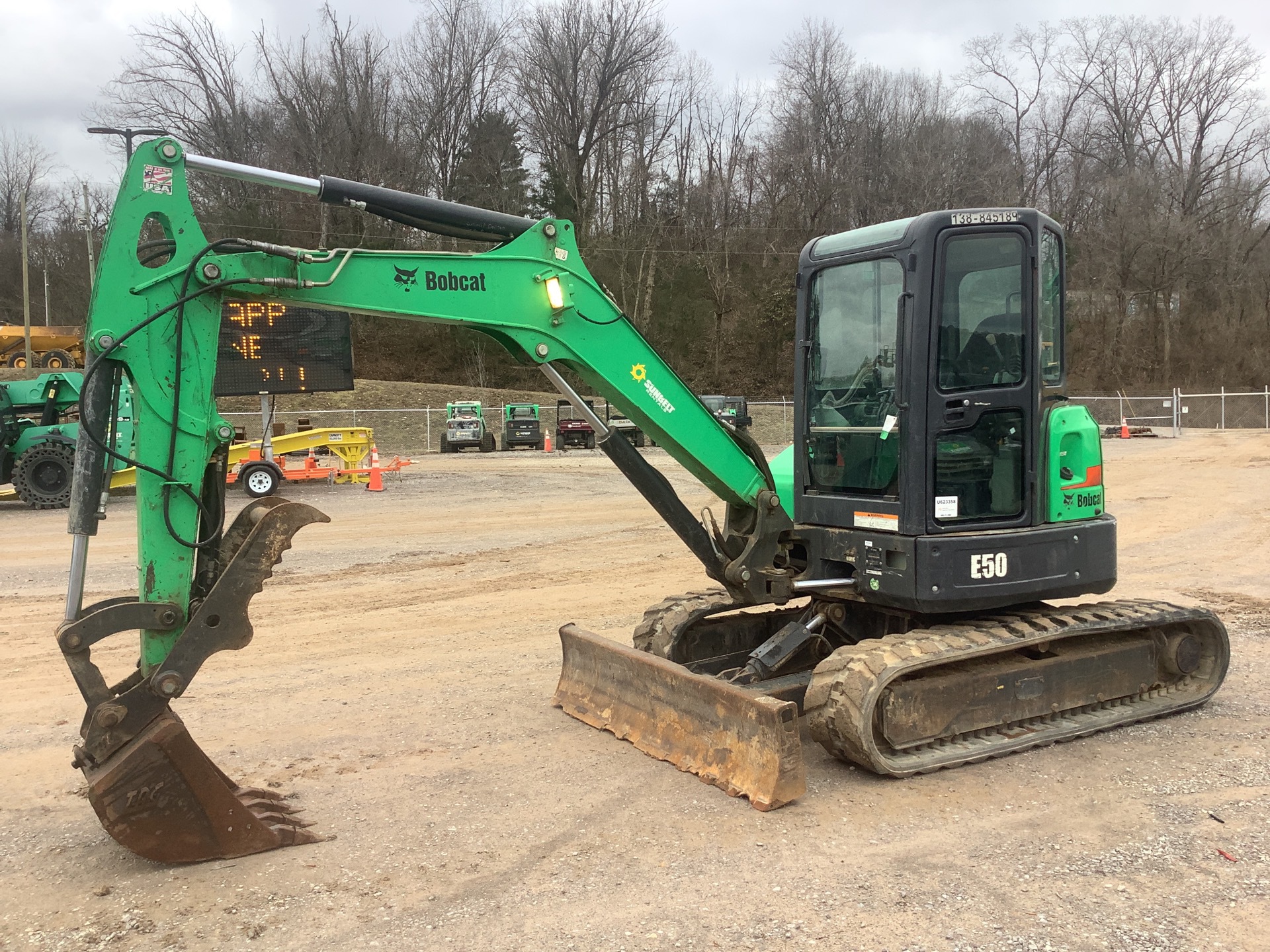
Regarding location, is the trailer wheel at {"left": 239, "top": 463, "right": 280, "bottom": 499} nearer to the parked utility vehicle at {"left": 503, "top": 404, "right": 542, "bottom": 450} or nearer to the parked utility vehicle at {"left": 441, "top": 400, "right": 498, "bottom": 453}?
the parked utility vehicle at {"left": 441, "top": 400, "right": 498, "bottom": 453}

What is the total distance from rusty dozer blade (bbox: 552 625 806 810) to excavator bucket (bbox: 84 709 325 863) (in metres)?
2.07

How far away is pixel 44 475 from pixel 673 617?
16.1 m

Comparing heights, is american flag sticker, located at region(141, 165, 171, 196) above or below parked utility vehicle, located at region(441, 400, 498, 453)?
above

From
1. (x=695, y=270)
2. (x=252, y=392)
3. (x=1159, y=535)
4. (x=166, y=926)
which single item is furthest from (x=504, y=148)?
(x=166, y=926)

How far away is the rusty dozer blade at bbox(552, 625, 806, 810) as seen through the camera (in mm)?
4852

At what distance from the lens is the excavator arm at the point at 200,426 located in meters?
4.22

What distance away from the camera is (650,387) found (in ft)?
17.8

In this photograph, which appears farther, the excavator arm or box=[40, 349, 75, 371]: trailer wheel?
box=[40, 349, 75, 371]: trailer wheel

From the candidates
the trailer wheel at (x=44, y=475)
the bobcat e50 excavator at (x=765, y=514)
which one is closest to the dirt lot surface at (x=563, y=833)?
the bobcat e50 excavator at (x=765, y=514)

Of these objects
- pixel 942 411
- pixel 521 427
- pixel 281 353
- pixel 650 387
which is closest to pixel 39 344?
pixel 521 427

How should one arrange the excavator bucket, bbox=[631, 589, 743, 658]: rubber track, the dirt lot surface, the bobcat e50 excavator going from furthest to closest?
1. bbox=[631, 589, 743, 658]: rubber track
2. the bobcat e50 excavator
3. the excavator bucket
4. the dirt lot surface

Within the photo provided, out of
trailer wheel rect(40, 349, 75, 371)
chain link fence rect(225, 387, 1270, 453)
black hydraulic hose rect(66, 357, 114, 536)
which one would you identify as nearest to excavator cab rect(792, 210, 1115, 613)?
black hydraulic hose rect(66, 357, 114, 536)

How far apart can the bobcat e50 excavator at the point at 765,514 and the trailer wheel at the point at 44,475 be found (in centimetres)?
1542

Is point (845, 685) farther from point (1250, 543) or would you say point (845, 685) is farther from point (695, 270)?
point (695, 270)
